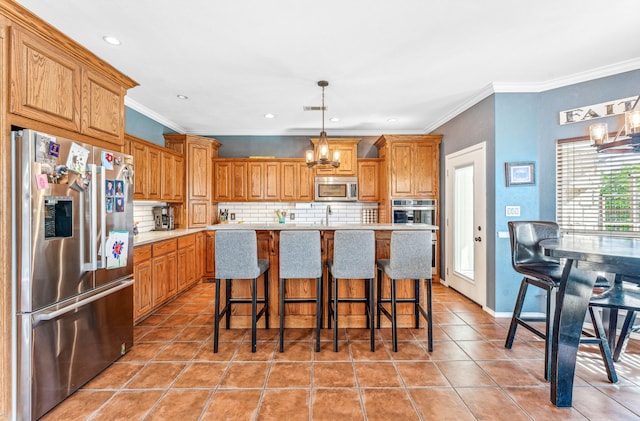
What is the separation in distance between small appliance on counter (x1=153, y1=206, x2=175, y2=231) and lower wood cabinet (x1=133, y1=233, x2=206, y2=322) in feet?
1.49

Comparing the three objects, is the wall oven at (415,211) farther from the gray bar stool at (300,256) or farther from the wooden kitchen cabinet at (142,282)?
the wooden kitchen cabinet at (142,282)

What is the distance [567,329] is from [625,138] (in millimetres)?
1226

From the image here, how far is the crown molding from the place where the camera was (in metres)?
3.96

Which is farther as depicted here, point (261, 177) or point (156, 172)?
point (261, 177)

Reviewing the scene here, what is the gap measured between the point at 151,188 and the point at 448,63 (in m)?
3.90

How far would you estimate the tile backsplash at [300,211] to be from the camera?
555cm

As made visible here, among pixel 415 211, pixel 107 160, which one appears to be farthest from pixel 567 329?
pixel 107 160

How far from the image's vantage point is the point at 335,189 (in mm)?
5270

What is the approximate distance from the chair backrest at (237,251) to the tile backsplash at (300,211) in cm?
298

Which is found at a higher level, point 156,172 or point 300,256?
point 156,172

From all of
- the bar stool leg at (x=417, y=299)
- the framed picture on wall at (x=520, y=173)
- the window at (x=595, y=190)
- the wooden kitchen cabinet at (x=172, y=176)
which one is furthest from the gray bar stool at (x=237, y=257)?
the window at (x=595, y=190)

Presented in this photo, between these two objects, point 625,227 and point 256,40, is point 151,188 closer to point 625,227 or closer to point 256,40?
point 256,40

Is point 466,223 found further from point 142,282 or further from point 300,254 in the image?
point 142,282

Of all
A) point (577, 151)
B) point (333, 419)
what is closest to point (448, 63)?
point (577, 151)
